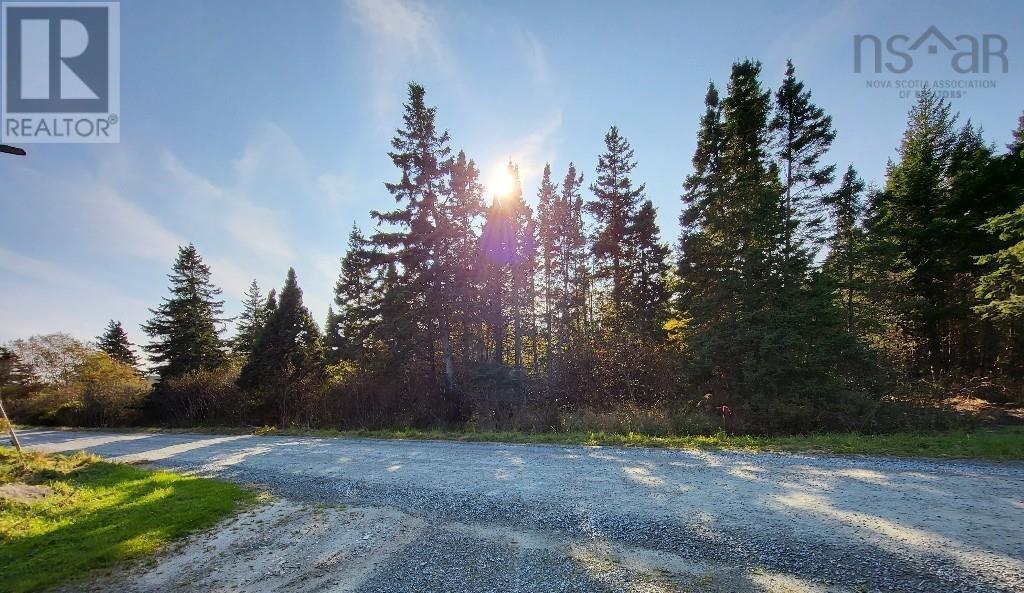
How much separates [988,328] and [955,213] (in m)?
5.74

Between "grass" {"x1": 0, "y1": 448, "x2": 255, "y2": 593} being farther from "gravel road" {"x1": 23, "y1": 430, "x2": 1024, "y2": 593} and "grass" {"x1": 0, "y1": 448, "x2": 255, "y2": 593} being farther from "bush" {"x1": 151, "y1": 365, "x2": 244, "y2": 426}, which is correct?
"bush" {"x1": 151, "y1": 365, "x2": 244, "y2": 426}

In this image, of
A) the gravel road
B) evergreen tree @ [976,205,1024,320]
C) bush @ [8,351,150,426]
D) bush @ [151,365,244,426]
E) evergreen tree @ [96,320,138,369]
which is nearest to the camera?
the gravel road

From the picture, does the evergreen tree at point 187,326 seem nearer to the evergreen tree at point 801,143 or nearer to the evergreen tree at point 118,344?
the evergreen tree at point 118,344

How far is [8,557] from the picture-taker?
4402 millimetres

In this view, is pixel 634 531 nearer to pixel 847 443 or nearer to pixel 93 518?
pixel 847 443

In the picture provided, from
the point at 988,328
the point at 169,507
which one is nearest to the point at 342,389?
the point at 169,507

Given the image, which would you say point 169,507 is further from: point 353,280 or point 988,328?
point 988,328

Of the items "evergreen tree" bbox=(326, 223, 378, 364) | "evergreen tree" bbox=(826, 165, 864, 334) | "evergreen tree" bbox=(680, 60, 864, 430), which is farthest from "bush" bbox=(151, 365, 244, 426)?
"evergreen tree" bbox=(826, 165, 864, 334)

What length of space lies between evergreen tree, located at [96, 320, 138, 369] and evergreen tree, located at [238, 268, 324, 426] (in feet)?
96.8

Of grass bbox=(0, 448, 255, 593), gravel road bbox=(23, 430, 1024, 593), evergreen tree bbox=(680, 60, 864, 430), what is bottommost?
grass bbox=(0, 448, 255, 593)

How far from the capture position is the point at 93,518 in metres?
5.57

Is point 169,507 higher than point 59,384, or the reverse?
point 169,507

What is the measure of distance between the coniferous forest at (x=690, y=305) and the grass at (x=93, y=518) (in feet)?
28.3

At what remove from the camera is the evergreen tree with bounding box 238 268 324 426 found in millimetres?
19297
